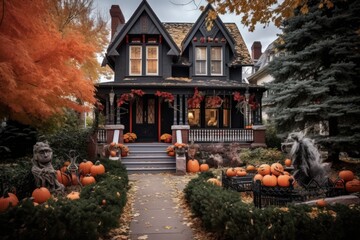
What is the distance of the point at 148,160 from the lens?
1435cm

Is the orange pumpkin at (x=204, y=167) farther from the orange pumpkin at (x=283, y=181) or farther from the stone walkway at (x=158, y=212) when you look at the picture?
the orange pumpkin at (x=283, y=181)

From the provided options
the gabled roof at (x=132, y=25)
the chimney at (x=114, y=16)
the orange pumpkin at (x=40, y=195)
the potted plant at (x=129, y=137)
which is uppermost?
the chimney at (x=114, y=16)

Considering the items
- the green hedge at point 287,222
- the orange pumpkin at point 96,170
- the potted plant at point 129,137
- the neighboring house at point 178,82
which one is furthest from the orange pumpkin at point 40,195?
the potted plant at point 129,137

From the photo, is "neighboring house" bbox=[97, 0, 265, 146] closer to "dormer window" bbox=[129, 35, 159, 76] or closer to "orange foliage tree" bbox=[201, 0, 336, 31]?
"dormer window" bbox=[129, 35, 159, 76]

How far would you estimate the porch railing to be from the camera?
662 inches

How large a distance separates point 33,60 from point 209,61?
42.3 ft

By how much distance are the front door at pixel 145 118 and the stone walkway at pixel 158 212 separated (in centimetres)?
813

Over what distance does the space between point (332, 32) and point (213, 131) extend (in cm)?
797

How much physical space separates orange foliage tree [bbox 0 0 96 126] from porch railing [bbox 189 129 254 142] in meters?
8.41

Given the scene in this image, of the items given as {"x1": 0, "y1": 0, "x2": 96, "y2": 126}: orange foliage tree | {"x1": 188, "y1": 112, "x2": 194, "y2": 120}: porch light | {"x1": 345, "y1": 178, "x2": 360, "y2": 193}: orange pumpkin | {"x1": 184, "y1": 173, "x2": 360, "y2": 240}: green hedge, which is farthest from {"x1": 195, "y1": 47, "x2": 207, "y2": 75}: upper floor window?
{"x1": 184, "y1": 173, "x2": 360, "y2": 240}: green hedge

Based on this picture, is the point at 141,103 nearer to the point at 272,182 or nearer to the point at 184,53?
the point at 184,53

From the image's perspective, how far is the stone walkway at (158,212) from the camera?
214 inches

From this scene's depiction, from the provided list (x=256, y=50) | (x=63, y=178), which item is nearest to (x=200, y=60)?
(x=63, y=178)

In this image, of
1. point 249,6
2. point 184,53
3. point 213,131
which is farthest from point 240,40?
point 249,6
